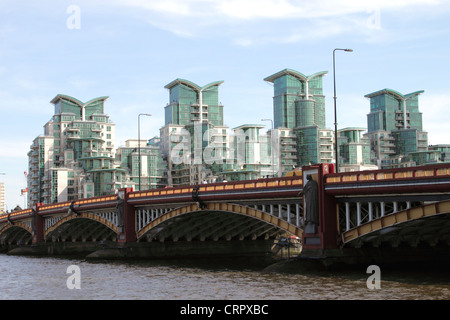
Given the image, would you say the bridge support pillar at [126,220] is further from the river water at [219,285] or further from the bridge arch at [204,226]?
the river water at [219,285]

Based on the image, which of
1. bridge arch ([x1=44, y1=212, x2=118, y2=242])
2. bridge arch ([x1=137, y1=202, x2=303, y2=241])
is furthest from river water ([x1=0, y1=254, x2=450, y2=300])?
bridge arch ([x1=44, y1=212, x2=118, y2=242])

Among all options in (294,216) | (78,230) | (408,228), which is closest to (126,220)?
(294,216)

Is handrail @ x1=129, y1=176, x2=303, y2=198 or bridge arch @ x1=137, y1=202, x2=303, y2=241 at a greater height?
handrail @ x1=129, y1=176, x2=303, y2=198

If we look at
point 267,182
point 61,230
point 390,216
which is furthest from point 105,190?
point 390,216

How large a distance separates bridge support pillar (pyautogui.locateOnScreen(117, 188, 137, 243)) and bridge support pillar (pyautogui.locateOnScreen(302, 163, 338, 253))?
3460 centimetres

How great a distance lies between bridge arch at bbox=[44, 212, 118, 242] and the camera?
99.2m

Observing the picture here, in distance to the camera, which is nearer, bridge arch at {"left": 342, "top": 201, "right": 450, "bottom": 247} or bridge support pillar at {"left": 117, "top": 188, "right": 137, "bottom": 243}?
bridge arch at {"left": 342, "top": 201, "right": 450, "bottom": 247}

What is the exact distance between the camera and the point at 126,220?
261ft

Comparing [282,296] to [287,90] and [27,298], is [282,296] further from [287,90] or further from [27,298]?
[287,90]

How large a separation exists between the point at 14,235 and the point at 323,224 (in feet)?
330

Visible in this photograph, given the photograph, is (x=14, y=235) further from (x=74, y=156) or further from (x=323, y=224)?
(x=323, y=224)

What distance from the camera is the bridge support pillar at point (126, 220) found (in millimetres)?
79375

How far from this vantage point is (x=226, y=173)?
166250 millimetres

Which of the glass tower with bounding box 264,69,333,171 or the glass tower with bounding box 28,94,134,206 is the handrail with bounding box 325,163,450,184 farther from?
the glass tower with bounding box 264,69,333,171
